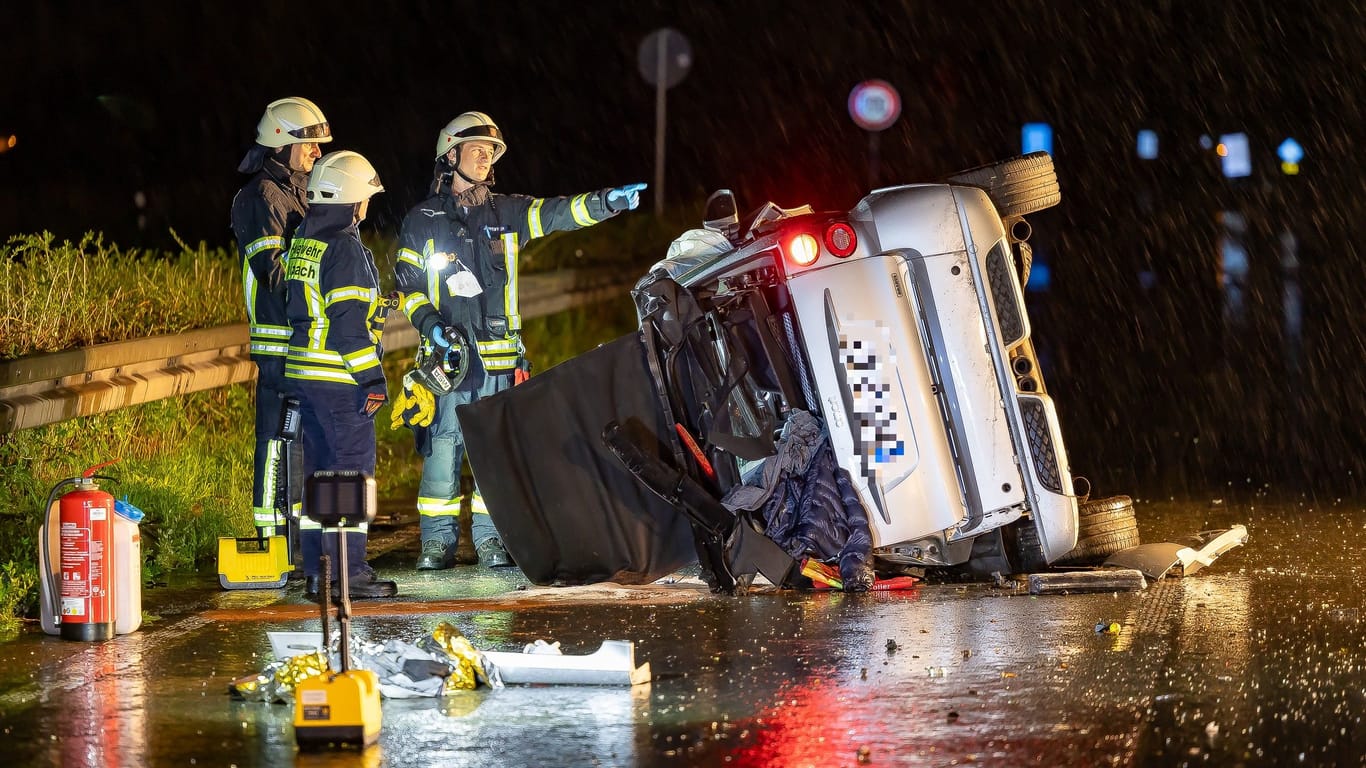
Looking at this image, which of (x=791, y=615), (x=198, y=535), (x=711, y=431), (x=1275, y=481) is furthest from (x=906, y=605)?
(x=1275, y=481)

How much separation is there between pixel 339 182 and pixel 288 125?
829 millimetres

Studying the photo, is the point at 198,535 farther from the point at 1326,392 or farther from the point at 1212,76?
Answer: the point at 1212,76

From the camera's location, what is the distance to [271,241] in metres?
8.47

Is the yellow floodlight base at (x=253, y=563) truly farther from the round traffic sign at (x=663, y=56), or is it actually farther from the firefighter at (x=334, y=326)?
the round traffic sign at (x=663, y=56)

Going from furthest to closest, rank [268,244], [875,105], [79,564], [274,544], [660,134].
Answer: [875,105]
[660,134]
[268,244]
[274,544]
[79,564]

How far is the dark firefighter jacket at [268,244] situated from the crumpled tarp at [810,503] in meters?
2.23

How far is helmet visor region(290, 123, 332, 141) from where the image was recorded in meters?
8.71

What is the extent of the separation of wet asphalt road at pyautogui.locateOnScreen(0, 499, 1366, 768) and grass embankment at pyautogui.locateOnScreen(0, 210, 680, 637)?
71 cm

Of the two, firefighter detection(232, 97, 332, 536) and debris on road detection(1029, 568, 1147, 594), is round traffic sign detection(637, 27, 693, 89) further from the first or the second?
debris on road detection(1029, 568, 1147, 594)

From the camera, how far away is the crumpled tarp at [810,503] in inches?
298

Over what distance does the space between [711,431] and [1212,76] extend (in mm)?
32908

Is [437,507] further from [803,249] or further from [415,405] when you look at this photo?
[803,249]

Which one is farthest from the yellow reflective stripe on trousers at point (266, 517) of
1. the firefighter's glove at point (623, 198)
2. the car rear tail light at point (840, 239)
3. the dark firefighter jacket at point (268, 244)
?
the car rear tail light at point (840, 239)

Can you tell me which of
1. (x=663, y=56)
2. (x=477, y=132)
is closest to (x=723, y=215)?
(x=477, y=132)
